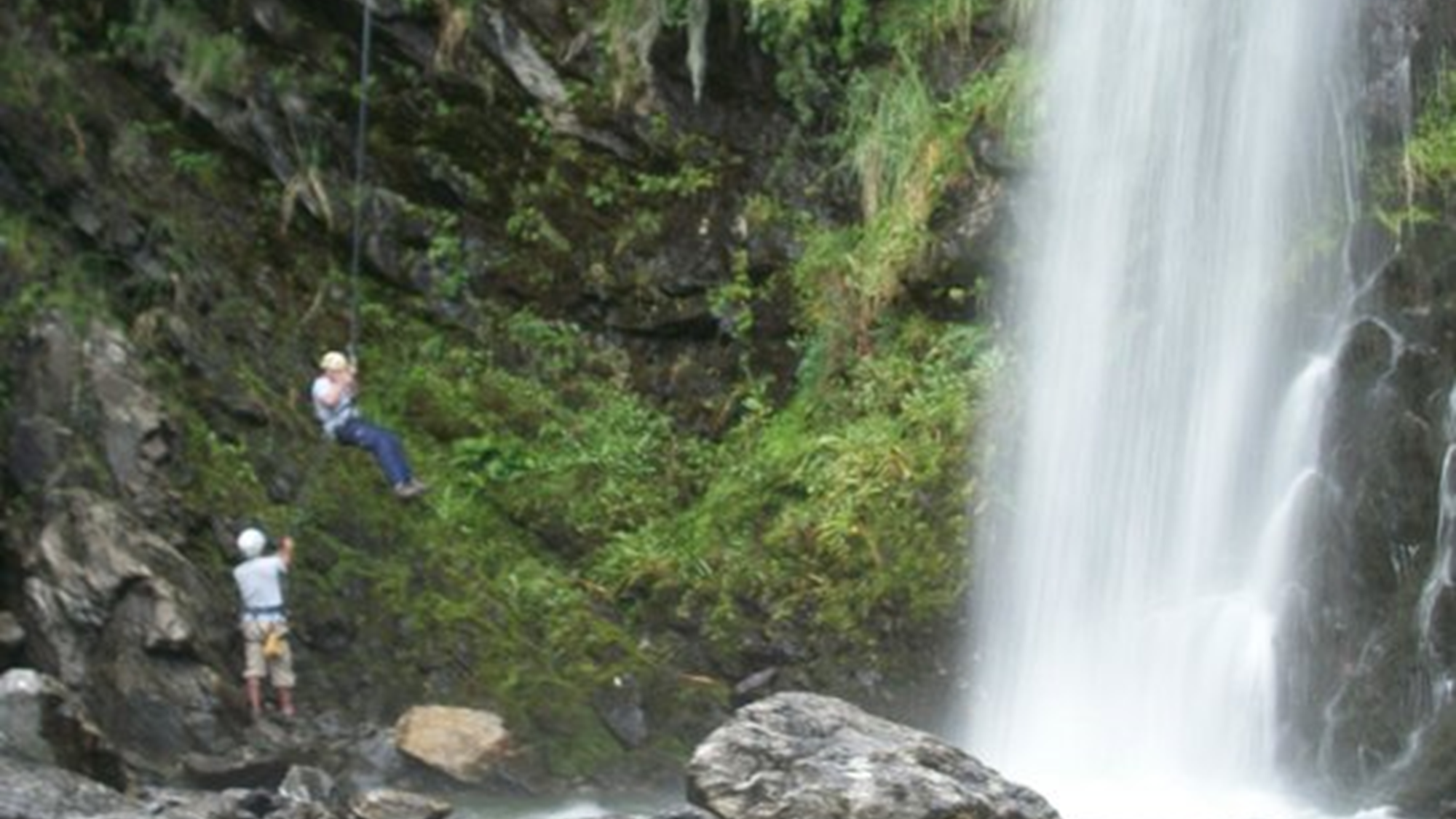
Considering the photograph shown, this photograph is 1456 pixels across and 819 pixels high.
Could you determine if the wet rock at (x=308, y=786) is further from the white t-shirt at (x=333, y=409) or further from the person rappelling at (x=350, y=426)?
the white t-shirt at (x=333, y=409)

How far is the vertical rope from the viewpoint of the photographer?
15.7m

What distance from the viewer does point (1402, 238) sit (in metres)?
→ 13.6

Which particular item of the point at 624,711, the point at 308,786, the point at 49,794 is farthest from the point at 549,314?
the point at 49,794

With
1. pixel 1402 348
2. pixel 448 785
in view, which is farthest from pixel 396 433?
pixel 1402 348

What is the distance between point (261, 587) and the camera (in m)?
13.1

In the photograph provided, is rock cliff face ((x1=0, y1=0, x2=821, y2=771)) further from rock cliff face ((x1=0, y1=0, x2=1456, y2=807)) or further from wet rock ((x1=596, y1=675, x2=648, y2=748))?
wet rock ((x1=596, y1=675, x2=648, y2=748))

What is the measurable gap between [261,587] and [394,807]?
2.24 m

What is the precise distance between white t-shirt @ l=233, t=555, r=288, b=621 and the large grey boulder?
11.4ft

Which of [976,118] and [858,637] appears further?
[976,118]

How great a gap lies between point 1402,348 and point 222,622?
7.00 meters

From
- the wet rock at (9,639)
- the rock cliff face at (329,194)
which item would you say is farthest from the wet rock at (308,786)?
the rock cliff face at (329,194)

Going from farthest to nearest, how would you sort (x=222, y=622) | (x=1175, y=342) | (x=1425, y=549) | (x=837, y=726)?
(x=1175, y=342) → (x=222, y=622) → (x=1425, y=549) → (x=837, y=726)

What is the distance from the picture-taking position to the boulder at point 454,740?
12.7 meters

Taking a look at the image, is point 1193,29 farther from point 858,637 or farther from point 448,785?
point 448,785
